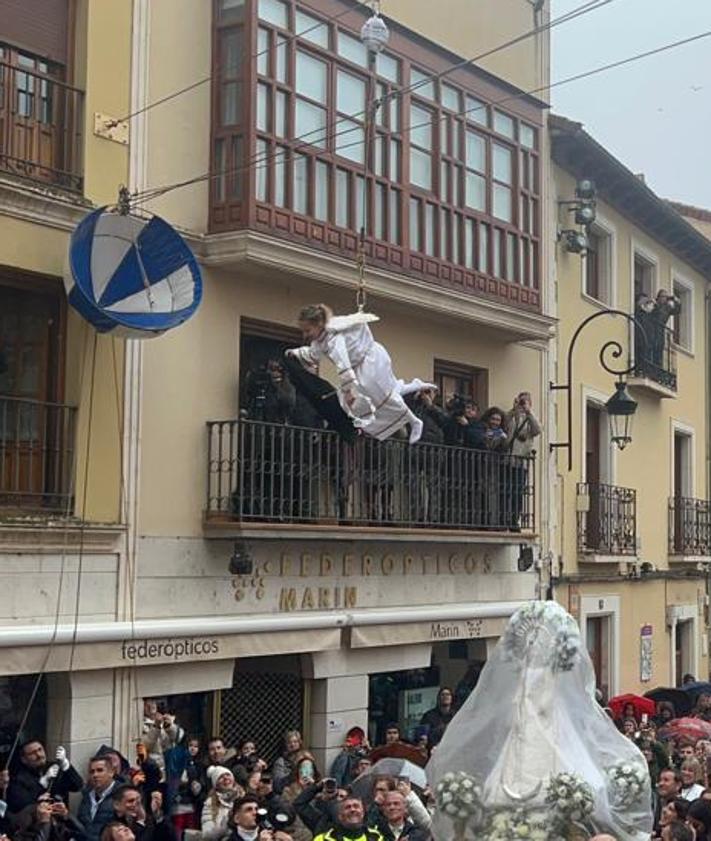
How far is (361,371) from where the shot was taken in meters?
11.5

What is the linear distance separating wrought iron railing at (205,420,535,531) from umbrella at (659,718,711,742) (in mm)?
3117

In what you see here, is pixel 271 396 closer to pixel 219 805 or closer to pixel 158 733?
pixel 158 733

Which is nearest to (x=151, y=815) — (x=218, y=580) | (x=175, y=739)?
(x=175, y=739)

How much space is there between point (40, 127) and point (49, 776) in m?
5.40

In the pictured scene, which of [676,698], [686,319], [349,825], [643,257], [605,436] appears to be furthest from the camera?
[686,319]

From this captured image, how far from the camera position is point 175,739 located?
43.0 ft

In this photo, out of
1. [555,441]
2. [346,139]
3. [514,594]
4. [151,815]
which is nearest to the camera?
[151,815]

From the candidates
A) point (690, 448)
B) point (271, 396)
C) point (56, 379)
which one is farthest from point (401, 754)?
point (690, 448)

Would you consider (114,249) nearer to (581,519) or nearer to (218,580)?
(218,580)

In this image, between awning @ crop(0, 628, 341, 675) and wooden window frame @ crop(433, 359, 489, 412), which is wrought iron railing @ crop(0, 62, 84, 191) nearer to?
awning @ crop(0, 628, 341, 675)

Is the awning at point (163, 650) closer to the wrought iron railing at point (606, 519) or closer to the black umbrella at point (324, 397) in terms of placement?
the black umbrella at point (324, 397)

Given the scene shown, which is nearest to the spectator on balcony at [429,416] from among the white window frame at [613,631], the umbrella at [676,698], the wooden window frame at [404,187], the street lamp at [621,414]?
the wooden window frame at [404,187]

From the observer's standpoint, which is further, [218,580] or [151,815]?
[218,580]

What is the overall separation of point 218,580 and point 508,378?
6.11 m
